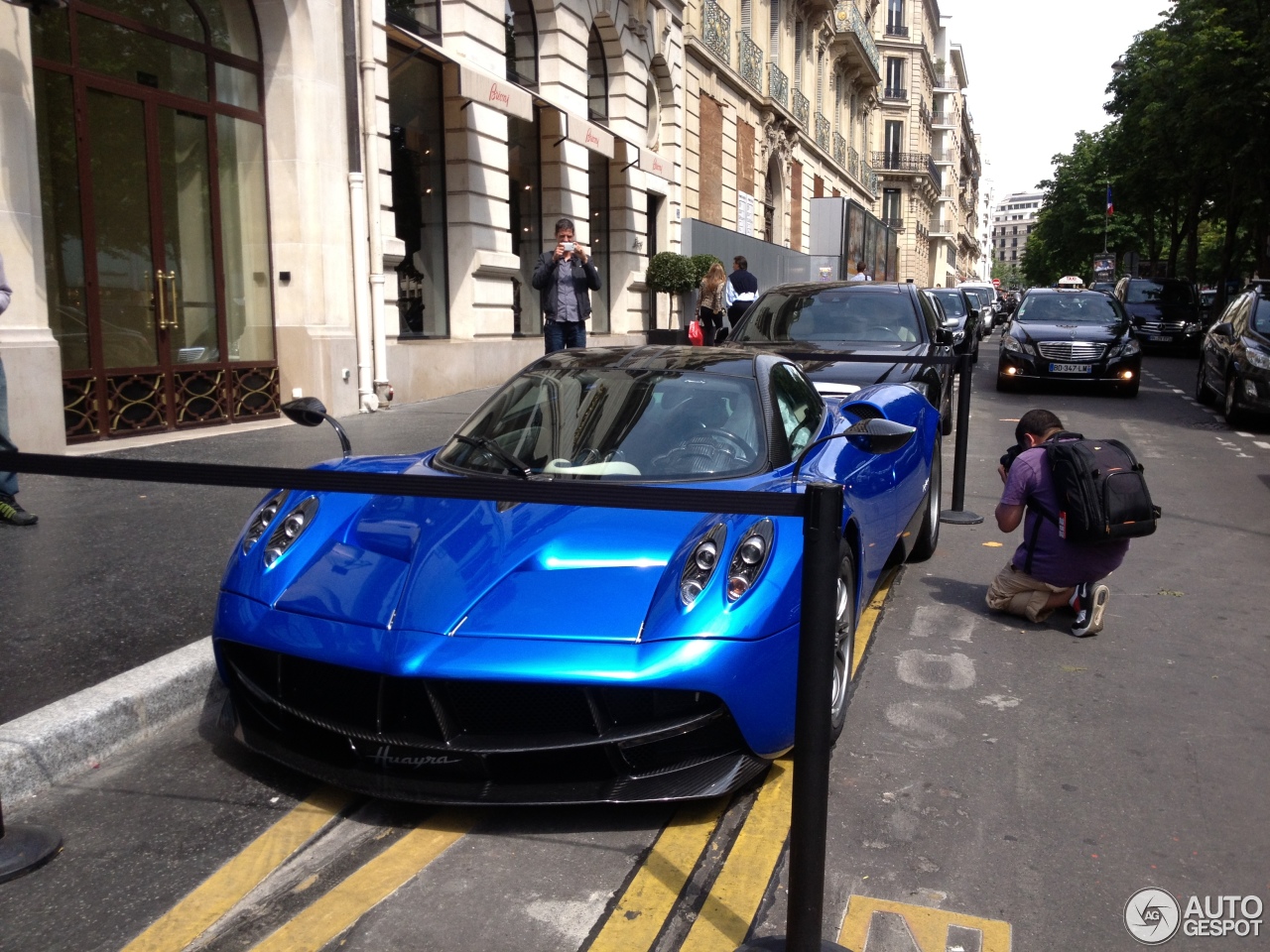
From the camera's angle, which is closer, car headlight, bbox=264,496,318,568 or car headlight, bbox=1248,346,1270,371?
car headlight, bbox=264,496,318,568

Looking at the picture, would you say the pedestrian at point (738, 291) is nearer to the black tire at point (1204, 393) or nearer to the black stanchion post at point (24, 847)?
the black tire at point (1204, 393)

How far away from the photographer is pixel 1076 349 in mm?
16125

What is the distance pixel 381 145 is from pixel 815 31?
30.2 metres

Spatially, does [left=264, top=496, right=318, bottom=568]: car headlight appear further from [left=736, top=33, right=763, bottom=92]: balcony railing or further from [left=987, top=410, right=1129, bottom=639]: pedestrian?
[left=736, top=33, right=763, bottom=92]: balcony railing

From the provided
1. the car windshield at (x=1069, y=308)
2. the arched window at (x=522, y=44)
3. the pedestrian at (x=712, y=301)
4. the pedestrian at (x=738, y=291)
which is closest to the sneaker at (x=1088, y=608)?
the pedestrian at (x=712, y=301)

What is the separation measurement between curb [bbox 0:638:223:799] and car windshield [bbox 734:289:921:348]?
6201 mm

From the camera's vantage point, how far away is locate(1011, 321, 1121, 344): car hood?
16172 millimetres

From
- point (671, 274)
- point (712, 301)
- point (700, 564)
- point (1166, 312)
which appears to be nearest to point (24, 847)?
point (700, 564)

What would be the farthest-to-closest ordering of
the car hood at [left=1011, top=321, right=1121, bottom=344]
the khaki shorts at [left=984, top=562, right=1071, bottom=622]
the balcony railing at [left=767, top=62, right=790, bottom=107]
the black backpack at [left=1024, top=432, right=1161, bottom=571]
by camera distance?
the balcony railing at [left=767, top=62, right=790, bottom=107], the car hood at [left=1011, top=321, right=1121, bottom=344], the khaki shorts at [left=984, top=562, right=1071, bottom=622], the black backpack at [left=1024, top=432, right=1161, bottom=571]

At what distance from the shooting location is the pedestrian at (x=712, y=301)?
16844 mm

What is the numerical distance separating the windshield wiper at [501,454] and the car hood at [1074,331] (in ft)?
45.4

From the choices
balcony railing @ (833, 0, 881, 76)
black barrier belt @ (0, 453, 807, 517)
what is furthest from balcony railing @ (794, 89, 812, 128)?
black barrier belt @ (0, 453, 807, 517)

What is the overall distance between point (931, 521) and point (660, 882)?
13.4ft

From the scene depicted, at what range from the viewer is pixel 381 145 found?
13.0m
